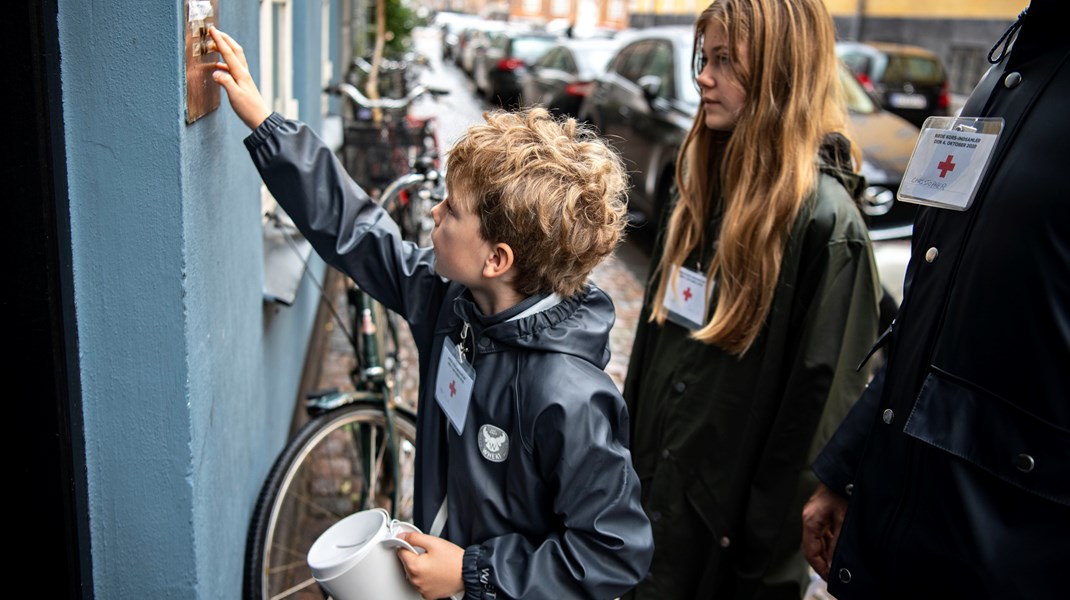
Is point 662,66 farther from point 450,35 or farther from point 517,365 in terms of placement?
point 450,35

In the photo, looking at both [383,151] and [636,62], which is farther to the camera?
[636,62]

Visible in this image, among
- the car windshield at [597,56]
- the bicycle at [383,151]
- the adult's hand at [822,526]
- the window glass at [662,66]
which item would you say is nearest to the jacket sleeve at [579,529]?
the adult's hand at [822,526]

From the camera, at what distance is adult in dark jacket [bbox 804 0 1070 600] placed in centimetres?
133

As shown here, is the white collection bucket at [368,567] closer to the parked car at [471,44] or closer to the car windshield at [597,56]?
the car windshield at [597,56]

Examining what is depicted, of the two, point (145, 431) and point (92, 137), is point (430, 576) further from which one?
point (92, 137)

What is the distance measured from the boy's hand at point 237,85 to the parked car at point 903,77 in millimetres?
13122

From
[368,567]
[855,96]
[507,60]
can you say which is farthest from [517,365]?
[507,60]

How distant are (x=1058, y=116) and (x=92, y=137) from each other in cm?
146

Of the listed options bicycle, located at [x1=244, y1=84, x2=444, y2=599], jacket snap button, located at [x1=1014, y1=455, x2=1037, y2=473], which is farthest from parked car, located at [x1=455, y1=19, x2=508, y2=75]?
jacket snap button, located at [x1=1014, y1=455, x2=1037, y2=473]

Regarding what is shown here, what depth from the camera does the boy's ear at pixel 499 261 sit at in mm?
1649

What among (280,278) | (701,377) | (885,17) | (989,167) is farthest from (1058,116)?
(885,17)

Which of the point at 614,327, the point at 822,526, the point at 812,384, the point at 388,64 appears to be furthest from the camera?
the point at 388,64

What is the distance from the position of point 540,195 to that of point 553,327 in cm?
23

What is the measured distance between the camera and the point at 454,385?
1.71 m
